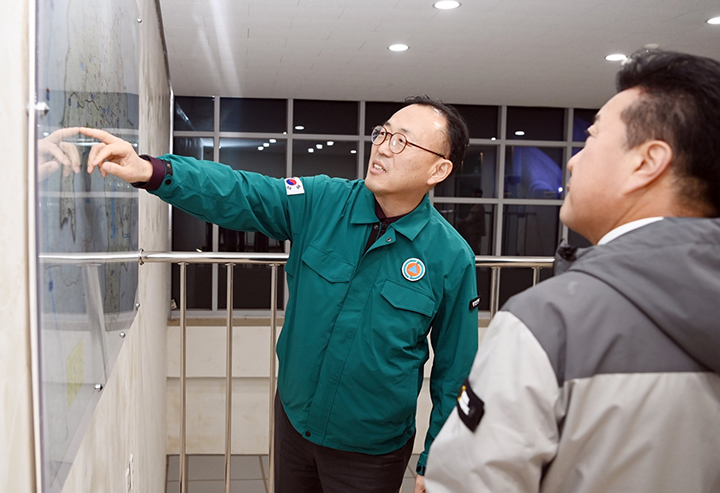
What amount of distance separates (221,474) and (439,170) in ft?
17.4

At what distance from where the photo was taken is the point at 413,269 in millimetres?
1551

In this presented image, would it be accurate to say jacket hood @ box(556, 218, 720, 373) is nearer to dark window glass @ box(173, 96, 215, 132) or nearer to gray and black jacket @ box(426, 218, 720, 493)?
gray and black jacket @ box(426, 218, 720, 493)

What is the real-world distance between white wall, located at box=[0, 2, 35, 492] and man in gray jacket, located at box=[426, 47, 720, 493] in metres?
0.55

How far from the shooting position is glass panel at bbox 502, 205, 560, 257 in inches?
295

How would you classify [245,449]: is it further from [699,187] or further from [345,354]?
[699,187]

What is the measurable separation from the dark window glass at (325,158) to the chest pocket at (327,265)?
18.2ft

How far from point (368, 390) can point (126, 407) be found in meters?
0.97

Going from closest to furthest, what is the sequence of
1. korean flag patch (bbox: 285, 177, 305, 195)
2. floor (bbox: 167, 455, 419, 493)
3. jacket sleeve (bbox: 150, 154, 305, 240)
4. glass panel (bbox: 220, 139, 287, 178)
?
jacket sleeve (bbox: 150, 154, 305, 240) → korean flag patch (bbox: 285, 177, 305, 195) → floor (bbox: 167, 455, 419, 493) → glass panel (bbox: 220, 139, 287, 178)

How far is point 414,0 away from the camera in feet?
11.3

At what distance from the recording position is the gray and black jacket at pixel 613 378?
0.72 metres

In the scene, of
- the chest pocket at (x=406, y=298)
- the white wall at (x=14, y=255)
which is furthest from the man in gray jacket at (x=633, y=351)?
the chest pocket at (x=406, y=298)

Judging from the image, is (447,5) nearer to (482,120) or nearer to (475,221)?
(482,120)

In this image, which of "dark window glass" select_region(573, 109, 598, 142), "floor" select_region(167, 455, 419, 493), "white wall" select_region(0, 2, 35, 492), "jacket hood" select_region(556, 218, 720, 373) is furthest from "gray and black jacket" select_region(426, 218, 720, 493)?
"dark window glass" select_region(573, 109, 598, 142)

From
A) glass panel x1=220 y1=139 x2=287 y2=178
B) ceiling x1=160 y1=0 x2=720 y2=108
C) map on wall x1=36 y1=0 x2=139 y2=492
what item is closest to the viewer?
map on wall x1=36 y1=0 x2=139 y2=492
